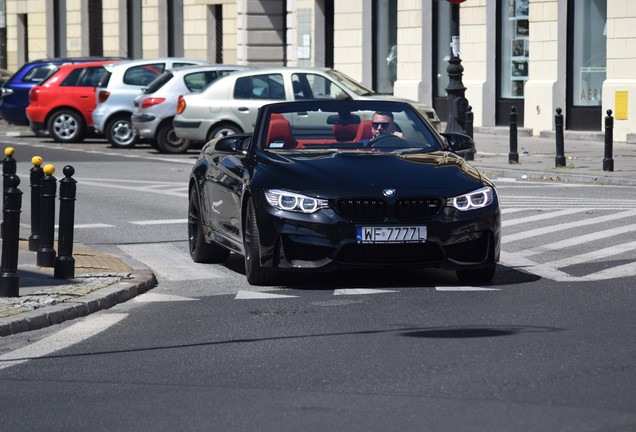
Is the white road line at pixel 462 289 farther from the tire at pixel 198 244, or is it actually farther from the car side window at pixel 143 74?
the car side window at pixel 143 74

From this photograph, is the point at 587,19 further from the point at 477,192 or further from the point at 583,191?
the point at 477,192

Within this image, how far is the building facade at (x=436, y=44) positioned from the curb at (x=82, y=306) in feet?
49.5

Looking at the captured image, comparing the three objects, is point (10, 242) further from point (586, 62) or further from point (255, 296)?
point (586, 62)

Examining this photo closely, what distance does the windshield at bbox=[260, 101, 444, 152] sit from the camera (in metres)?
11.5

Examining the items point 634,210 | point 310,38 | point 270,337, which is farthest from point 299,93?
point 270,337

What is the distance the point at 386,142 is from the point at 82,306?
2.92 meters

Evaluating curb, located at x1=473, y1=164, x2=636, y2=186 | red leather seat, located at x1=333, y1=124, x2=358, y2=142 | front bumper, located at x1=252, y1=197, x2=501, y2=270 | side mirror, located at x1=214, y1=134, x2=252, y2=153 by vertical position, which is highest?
red leather seat, located at x1=333, y1=124, x2=358, y2=142

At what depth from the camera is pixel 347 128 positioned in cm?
1166

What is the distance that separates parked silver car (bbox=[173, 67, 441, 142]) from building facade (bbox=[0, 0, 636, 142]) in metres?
2.38

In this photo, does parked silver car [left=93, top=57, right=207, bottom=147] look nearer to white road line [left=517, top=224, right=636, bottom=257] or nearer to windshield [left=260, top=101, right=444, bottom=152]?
white road line [left=517, top=224, right=636, bottom=257]

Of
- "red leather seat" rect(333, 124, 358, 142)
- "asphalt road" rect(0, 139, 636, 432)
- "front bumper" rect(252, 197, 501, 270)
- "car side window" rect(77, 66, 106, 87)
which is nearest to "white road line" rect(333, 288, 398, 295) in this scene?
"asphalt road" rect(0, 139, 636, 432)

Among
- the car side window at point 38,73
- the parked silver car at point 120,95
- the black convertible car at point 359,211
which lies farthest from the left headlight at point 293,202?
the car side window at point 38,73

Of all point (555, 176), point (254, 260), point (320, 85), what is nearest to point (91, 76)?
point (320, 85)

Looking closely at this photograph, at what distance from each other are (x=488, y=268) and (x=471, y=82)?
2172 centimetres
